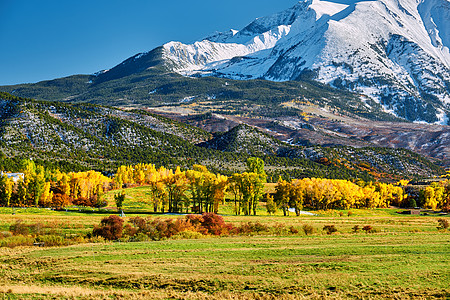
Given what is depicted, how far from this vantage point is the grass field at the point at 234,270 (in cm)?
2911

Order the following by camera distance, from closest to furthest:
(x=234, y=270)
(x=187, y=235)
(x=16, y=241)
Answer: (x=234, y=270), (x=16, y=241), (x=187, y=235)

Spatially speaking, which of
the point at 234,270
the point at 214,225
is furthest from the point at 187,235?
the point at 234,270

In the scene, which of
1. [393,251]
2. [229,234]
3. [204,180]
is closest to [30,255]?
[229,234]

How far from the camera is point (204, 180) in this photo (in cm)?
10231

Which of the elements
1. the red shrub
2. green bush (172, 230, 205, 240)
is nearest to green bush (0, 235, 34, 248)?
green bush (172, 230, 205, 240)

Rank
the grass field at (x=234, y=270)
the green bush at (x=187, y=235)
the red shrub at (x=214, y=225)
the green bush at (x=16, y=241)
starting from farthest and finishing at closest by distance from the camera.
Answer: the red shrub at (x=214, y=225), the green bush at (x=187, y=235), the green bush at (x=16, y=241), the grass field at (x=234, y=270)

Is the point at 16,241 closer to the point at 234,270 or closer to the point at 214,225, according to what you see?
the point at 214,225

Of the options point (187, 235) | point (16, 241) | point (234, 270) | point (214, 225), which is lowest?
point (187, 235)

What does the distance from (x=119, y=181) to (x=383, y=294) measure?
455 feet

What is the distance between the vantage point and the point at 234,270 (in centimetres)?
3516

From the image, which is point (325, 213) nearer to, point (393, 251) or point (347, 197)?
point (347, 197)

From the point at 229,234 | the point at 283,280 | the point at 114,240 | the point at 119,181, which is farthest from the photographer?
the point at 119,181

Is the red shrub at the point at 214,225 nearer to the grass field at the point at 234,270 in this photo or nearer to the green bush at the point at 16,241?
the grass field at the point at 234,270

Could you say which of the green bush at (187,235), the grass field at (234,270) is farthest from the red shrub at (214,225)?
the grass field at (234,270)
